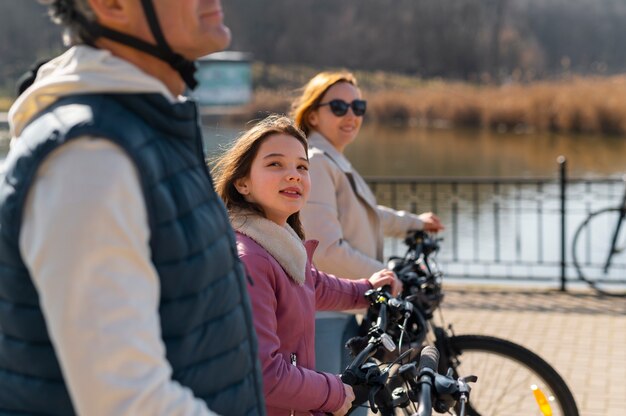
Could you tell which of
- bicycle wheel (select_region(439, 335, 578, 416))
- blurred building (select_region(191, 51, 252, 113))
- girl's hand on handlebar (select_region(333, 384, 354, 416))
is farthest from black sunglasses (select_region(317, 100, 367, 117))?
blurred building (select_region(191, 51, 252, 113))

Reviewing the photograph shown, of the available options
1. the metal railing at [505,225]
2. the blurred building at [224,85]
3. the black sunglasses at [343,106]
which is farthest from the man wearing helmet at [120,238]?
the blurred building at [224,85]

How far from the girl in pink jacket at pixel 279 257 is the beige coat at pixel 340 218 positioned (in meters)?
0.76

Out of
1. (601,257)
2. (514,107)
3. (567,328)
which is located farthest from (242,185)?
(514,107)

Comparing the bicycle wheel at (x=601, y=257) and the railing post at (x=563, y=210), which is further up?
the railing post at (x=563, y=210)

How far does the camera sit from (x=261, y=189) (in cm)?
290

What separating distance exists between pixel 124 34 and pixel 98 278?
17.5 inches

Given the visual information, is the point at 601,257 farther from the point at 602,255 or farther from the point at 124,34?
the point at 124,34

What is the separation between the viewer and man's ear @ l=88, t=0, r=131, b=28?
Answer: 1.70 metres

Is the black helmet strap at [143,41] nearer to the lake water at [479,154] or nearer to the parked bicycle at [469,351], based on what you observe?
the parked bicycle at [469,351]

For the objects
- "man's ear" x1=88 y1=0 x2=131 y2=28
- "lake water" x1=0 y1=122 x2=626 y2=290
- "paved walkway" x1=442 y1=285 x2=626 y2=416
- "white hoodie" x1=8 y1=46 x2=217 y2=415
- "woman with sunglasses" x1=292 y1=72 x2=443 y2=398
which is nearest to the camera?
"white hoodie" x1=8 y1=46 x2=217 y2=415

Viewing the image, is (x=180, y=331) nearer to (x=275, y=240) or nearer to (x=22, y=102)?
(x=22, y=102)

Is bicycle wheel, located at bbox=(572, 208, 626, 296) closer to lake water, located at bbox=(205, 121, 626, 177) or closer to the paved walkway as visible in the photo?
Answer: the paved walkway

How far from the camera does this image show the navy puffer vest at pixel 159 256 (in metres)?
1.59

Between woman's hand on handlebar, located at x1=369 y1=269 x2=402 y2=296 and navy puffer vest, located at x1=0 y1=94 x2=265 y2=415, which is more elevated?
navy puffer vest, located at x1=0 y1=94 x2=265 y2=415
